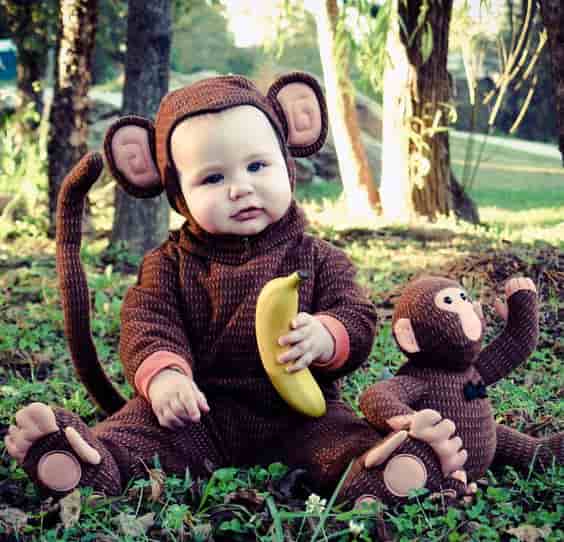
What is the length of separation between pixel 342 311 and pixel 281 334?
0.90 feet

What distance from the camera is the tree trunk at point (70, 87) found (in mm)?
6312

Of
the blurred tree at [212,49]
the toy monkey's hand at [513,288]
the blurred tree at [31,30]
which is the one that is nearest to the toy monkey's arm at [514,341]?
the toy monkey's hand at [513,288]

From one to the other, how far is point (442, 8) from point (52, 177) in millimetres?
3300

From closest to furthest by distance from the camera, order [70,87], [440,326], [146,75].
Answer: [440,326], [146,75], [70,87]

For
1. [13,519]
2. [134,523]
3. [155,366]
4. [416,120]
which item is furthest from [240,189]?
[416,120]

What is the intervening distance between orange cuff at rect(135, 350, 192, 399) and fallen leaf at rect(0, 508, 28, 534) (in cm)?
48

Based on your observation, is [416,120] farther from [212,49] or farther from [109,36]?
[212,49]

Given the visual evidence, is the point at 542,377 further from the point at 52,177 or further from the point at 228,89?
the point at 52,177

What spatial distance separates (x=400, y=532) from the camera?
224 cm

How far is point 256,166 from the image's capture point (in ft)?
8.89

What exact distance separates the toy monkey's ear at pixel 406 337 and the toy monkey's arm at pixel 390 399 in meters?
0.08

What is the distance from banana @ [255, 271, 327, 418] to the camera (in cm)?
249

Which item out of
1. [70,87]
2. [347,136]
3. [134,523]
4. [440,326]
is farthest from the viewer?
[347,136]

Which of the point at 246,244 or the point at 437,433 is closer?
A: the point at 437,433
